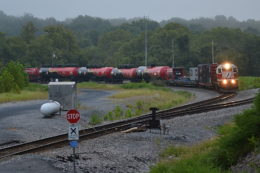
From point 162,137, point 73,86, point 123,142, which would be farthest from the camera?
point 73,86

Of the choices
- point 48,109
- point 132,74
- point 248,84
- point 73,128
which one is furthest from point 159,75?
point 73,128

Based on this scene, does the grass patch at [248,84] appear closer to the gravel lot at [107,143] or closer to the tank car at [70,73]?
the gravel lot at [107,143]

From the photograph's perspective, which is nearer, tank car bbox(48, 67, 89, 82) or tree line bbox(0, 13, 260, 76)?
tank car bbox(48, 67, 89, 82)

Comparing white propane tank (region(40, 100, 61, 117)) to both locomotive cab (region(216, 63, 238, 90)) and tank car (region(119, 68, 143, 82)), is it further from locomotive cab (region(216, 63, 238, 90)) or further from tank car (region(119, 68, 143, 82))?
tank car (region(119, 68, 143, 82))

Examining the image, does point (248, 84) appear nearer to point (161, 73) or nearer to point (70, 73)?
point (161, 73)

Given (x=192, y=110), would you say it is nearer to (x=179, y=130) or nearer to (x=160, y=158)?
(x=179, y=130)

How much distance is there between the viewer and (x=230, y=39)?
11956 centimetres

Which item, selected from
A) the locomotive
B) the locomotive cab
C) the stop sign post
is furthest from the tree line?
the stop sign post

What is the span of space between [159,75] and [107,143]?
4804cm

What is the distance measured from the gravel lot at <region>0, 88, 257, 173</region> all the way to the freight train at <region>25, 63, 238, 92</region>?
1685cm

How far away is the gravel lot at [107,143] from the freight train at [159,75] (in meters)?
16.8

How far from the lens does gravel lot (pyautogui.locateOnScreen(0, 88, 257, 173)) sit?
14.5 meters

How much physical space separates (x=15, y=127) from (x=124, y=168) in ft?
38.5

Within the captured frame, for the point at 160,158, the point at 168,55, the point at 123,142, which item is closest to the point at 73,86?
the point at 123,142
